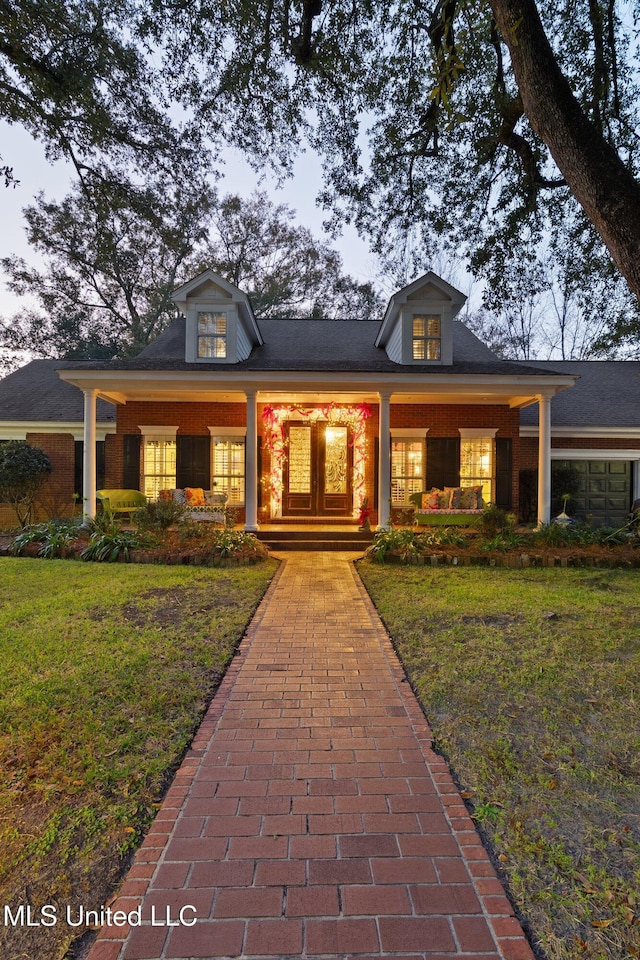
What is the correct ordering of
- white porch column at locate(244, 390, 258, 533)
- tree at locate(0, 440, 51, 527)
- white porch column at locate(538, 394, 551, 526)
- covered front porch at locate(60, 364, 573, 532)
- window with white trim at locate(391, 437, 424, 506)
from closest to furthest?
white porch column at locate(244, 390, 258, 533)
white porch column at locate(538, 394, 551, 526)
tree at locate(0, 440, 51, 527)
covered front porch at locate(60, 364, 573, 532)
window with white trim at locate(391, 437, 424, 506)

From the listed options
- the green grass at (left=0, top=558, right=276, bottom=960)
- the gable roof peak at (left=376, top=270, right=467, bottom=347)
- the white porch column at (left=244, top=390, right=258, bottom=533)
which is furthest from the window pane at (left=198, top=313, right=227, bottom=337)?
the green grass at (left=0, top=558, right=276, bottom=960)

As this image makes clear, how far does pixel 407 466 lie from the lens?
13.0 meters

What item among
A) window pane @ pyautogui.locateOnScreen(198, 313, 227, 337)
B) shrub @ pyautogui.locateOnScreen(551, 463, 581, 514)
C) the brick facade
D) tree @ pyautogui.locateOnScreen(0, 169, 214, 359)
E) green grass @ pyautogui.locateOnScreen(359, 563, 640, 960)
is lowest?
green grass @ pyautogui.locateOnScreen(359, 563, 640, 960)

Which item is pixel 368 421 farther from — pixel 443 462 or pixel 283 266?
pixel 283 266

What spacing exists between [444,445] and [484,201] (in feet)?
20.2

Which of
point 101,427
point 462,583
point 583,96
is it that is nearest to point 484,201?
point 583,96

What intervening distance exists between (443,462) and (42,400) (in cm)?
1260

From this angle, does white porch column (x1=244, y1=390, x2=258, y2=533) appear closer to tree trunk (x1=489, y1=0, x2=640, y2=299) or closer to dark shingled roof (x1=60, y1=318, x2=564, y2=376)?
dark shingled roof (x1=60, y1=318, x2=564, y2=376)

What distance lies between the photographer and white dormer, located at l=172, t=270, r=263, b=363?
1160 centimetres

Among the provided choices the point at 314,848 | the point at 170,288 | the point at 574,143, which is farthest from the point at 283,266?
the point at 314,848

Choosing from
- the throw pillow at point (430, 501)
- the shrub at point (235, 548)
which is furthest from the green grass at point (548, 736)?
the throw pillow at point (430, 501)

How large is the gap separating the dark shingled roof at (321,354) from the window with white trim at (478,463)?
7.29ft

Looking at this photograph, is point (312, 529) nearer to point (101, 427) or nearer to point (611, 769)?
point (101, 427)

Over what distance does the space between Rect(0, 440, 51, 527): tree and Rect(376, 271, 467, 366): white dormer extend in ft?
33.5
